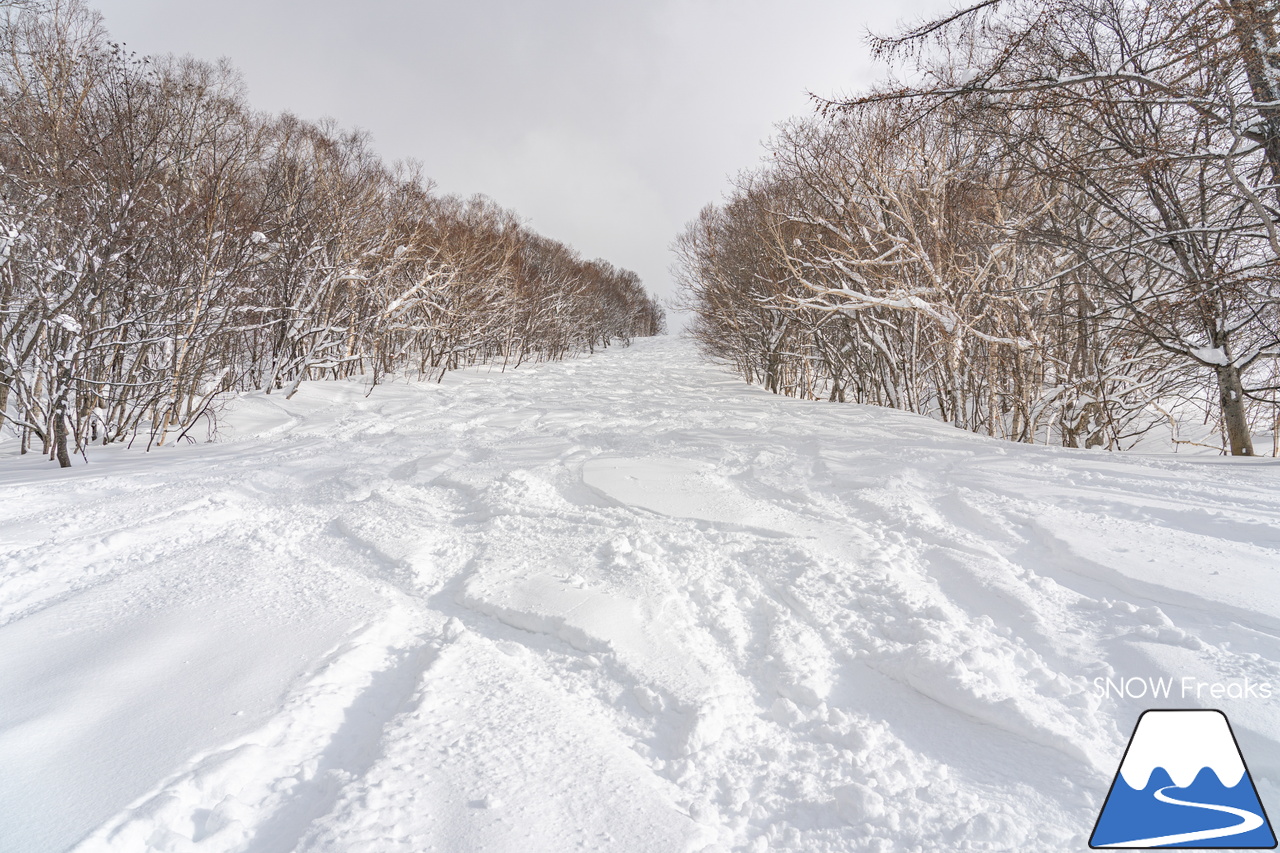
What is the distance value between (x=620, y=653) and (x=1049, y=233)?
573cm

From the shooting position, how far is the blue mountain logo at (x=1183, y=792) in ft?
4.52

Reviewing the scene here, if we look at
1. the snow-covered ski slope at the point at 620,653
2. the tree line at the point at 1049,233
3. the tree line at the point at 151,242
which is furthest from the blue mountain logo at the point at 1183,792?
the tree line at the point at 151,242

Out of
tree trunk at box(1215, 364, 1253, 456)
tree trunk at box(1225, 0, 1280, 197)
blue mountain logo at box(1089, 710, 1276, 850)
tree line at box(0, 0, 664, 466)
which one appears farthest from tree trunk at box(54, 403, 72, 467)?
tree trunk at box(1215, 364, 1253, 456)

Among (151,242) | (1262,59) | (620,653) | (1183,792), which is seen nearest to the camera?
(1183,792)

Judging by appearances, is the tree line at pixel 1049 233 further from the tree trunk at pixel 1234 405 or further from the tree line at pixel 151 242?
the tree line at pixel 151 242

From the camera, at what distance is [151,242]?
6082mm

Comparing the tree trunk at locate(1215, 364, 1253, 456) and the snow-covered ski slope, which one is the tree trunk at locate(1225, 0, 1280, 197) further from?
the snow-covered ski slope

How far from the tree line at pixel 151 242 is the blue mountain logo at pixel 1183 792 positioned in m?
7.47

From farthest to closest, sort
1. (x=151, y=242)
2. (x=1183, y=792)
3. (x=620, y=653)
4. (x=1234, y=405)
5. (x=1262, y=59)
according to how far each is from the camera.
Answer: (x=151, y=242) → (x=1234, y=405) → (x=1262, y=59) → (x=620, y=653) → (x=1183, y=792)

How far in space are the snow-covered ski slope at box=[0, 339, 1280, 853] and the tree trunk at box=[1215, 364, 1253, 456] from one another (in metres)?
1.67

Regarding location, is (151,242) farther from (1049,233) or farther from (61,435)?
(1049,233)

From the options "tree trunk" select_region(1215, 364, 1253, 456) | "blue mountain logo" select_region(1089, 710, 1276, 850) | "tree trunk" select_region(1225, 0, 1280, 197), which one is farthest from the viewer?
"tree trunk" select_region(1215, 364, 1253, 456)

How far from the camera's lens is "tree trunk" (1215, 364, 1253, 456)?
16.5 ft

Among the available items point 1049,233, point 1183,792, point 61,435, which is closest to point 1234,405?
point 1049,233
